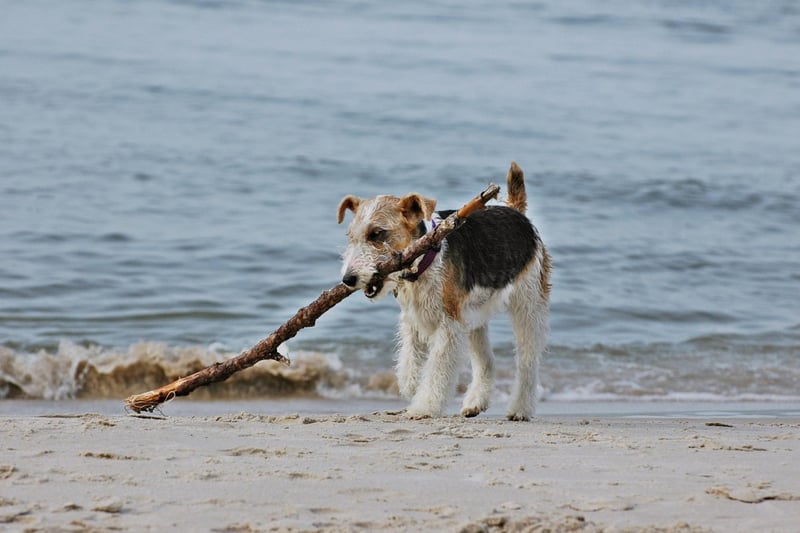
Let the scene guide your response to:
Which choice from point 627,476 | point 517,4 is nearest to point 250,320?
point 627,476

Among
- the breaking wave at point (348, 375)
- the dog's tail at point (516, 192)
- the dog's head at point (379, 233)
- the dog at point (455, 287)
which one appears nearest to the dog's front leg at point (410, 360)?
the dog at point (455, 287)

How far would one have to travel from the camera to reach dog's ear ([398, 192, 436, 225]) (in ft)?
20.8

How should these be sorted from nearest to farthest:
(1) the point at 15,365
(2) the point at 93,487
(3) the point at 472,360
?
(2) the point at 93,487, (3) the point at 472,360, (1) the point at 15,365

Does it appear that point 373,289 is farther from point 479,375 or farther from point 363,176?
point 363,176

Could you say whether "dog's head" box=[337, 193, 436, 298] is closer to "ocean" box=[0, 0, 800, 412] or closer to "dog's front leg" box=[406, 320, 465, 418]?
"dog's front leg" box=[406, 320, 465, 418]

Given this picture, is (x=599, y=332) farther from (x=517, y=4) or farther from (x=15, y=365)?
(x=517, y=4)

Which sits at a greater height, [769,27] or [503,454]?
[769,27]

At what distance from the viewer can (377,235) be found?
20.5ft

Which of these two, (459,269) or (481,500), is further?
(459,269)

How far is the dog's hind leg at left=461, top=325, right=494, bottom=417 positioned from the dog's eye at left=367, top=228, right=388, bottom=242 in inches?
53.3

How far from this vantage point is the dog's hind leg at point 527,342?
23.9ft

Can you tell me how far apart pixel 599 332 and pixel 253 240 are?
4.49 metres

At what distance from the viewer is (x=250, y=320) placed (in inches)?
425

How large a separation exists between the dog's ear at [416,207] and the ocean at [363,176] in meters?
2.30
